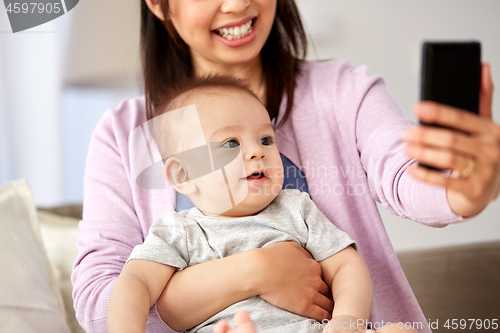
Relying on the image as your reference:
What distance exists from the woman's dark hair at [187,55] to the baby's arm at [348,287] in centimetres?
27

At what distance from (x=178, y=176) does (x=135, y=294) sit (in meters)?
0.14

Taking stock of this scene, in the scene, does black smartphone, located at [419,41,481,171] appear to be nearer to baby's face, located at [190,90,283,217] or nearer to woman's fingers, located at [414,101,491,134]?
woman's fingers, located at [414,101,491,134]

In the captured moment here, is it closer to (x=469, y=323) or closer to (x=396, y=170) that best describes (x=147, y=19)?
(x=396, y=170)

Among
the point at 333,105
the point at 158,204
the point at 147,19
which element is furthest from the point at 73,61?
the point at 333,105

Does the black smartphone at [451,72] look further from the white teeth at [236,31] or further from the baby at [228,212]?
the white teeth at [236,31]

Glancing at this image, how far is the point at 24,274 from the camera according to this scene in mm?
642

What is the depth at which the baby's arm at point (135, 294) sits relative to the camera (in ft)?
1.37

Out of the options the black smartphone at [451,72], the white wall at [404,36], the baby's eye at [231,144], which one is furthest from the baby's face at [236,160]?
the white wall at [404,36]

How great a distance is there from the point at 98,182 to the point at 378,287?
1.42 feet

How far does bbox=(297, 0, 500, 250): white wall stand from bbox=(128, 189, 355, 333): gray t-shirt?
0.45 meters

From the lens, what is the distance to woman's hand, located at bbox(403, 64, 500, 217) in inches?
11.9

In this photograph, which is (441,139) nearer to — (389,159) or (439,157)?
(439,157)

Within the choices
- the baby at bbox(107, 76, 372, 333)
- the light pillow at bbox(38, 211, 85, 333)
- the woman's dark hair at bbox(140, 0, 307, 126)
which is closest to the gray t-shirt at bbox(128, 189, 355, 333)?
the baby at bbox(107, 76, 372, 333)

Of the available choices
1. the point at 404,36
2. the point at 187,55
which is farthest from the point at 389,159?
the point at 404,36
